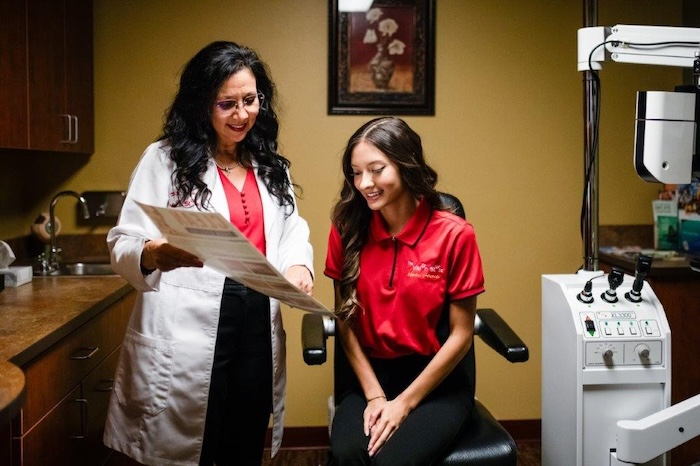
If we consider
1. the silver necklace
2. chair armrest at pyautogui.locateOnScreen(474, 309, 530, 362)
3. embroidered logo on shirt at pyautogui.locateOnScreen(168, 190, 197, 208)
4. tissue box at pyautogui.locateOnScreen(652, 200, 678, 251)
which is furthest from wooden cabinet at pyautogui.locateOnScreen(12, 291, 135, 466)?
tissue box at pyautogui.locateOnScreen(652, 200, 678, 251)

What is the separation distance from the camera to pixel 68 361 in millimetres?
1918

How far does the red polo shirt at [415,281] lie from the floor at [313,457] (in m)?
1.30

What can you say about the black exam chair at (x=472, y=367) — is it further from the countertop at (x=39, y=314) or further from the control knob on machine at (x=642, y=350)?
the countertop at (x=39, y=314)

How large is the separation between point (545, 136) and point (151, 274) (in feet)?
6.65

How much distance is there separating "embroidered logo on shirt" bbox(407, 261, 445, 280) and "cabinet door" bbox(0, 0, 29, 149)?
122cm

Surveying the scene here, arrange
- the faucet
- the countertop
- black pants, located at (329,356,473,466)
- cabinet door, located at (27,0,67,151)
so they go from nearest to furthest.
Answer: the countertop, black pants, located at (329,356,473,466), cabinet door, located at (27,0,67,151), the faucet

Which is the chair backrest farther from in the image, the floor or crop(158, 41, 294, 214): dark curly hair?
the floor

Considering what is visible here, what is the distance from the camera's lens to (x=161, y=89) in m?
3.05

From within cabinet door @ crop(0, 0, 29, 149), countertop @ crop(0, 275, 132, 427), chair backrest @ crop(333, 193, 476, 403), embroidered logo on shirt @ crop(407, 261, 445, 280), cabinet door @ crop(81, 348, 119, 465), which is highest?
cabinet door @ crop(0, 0, 29, 149)

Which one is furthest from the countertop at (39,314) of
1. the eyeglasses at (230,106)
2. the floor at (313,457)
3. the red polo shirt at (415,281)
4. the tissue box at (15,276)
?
the floor at (313,457)

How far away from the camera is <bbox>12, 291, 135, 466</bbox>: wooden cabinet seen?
1.67m

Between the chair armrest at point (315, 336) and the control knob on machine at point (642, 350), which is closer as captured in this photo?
the chair armrest at point (315, 336)

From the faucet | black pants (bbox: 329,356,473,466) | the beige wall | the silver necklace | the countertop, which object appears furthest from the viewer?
the beige wall

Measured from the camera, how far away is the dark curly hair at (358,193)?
185 centimetres
